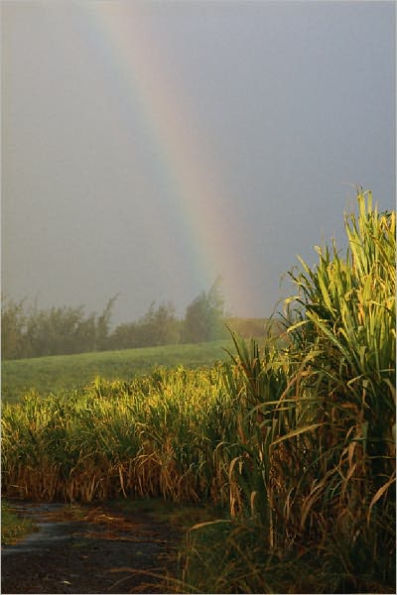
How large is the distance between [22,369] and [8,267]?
4.34 ft

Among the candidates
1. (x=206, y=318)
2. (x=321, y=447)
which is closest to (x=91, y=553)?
(x=321, y=447)

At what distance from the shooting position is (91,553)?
13.1 ft

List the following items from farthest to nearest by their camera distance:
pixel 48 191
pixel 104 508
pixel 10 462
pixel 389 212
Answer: pixel 48 191 < pixel 10 462 < pixel 104 508 < pixel 389 212

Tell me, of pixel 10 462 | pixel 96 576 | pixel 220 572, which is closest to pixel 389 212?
pixel 220 572

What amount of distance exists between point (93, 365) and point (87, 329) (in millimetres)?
674

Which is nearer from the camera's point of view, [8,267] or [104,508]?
[104,508]

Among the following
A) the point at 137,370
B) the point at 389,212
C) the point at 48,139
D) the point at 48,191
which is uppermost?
the point at 48,139

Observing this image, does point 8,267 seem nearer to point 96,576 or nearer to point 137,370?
point 137,370

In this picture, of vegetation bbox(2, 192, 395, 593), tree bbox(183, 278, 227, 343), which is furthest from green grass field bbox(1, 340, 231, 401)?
vegetation bbox(2, 192, 395, 593)

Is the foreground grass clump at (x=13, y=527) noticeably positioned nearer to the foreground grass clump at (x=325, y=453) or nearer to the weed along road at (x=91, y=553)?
the weed along road at (x=91, y=553)

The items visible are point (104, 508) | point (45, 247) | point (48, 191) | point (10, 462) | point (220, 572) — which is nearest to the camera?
point (220, 572)

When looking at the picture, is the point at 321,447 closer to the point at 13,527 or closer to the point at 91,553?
the point at 91,553

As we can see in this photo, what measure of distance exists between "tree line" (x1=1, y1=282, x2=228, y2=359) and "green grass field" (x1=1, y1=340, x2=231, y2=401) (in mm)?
185

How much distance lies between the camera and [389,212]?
427cm
